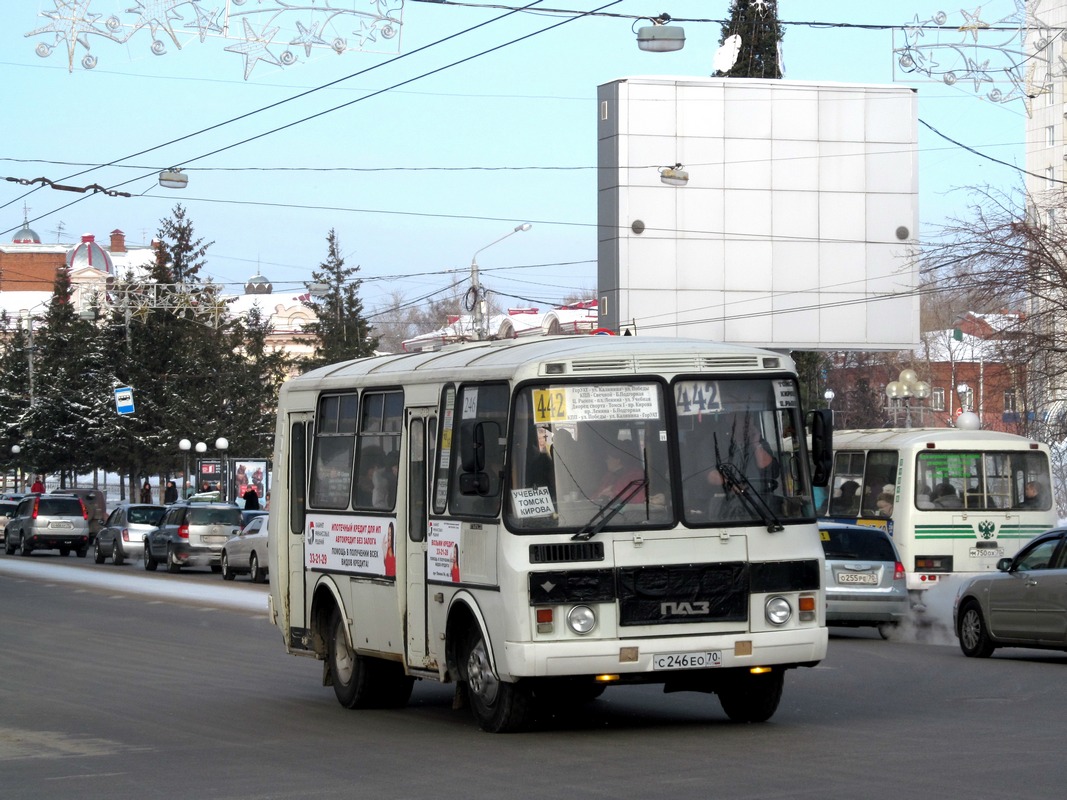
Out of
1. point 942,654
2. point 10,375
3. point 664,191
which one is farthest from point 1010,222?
point 10,375

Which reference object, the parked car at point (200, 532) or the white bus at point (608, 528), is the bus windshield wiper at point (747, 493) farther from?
the parked car at point (200, 532)

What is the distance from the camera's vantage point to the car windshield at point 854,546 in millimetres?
21359

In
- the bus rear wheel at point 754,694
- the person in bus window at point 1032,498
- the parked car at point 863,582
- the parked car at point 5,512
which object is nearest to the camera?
the bus rear wheel at point 754,694

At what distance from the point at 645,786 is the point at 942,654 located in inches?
428

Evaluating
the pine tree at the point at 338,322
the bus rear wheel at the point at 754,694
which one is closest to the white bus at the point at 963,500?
the bus rear wheel at the point at 754,694

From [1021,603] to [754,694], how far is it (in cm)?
713

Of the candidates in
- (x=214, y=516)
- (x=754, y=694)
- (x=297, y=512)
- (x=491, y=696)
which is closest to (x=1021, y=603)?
(x=754, y=694)

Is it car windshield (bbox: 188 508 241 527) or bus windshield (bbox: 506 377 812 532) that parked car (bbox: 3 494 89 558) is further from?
bus windshield (bbox: 506 377 812 532)

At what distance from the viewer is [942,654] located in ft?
62.1

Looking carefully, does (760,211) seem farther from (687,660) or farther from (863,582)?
(687,660)

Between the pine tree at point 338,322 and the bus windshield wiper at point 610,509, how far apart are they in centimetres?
6779

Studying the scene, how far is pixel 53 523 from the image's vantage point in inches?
1836

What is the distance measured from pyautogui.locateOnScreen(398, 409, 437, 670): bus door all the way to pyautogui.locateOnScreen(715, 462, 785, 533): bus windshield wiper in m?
2.22

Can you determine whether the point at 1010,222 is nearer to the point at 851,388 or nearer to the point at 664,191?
the point at 664,191
